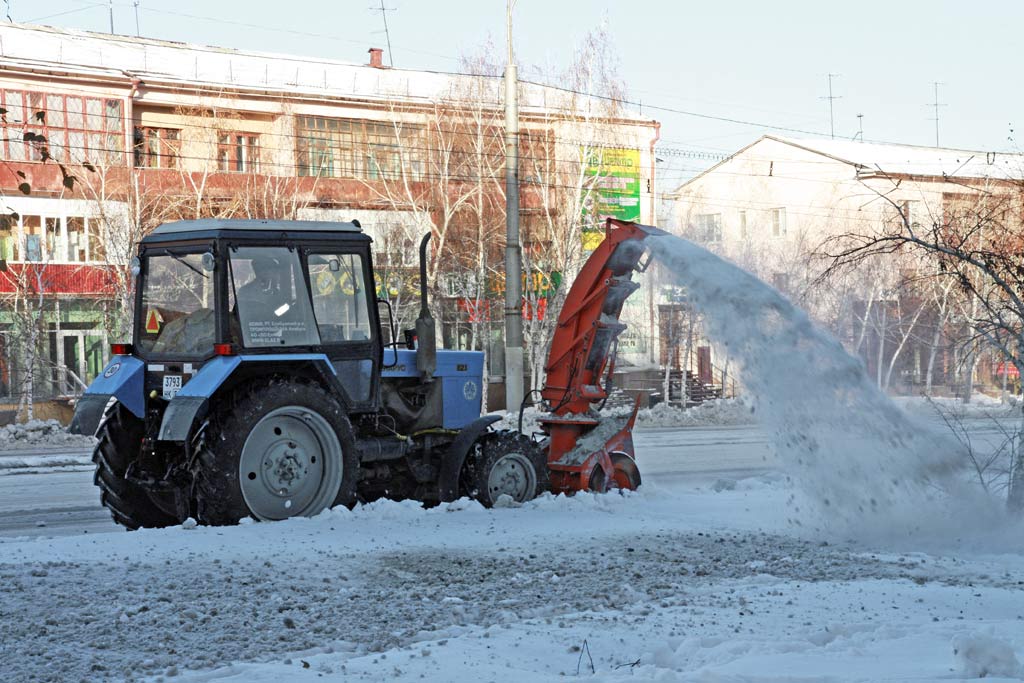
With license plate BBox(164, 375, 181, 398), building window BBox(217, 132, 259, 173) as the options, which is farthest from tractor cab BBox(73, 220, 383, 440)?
building window BBox(217, 132, 259, 173)

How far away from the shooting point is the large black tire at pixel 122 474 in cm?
903

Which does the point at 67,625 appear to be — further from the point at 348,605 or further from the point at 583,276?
the point at 583,276

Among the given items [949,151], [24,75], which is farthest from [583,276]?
[949,151]

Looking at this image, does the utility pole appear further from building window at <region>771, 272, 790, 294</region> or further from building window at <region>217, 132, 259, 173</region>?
building window at <region>771, 272, 790, 294</region>

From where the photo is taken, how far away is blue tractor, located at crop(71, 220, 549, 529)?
854cm

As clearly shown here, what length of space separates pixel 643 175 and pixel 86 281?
18309 millimetres

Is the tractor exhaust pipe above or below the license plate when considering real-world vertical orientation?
above

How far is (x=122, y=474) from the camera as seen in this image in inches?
358

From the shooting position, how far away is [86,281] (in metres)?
30.3

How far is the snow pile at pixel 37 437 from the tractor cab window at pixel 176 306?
11.6 meters

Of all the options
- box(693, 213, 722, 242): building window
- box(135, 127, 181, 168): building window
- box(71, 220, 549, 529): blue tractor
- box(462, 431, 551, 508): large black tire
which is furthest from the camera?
box(693, 213, 722, 242): building window

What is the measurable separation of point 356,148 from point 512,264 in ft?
52.0

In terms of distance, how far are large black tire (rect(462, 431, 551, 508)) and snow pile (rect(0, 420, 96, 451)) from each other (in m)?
12.2

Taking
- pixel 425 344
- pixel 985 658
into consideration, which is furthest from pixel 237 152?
pixel 985 658
